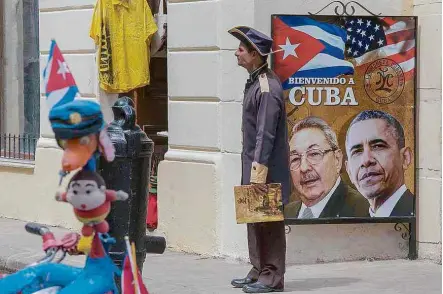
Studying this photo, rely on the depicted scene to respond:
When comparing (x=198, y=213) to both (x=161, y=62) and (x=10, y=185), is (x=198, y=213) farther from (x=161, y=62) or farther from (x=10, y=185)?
(x=10, y=185)

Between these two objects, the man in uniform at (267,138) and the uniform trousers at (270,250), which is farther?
the uniform trousers at (270,250)

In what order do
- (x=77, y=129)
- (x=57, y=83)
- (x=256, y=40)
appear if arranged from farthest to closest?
(x=256, y=40)
(x=57, y=83)
(x=77, y=129)

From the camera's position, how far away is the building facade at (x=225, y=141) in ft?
32.3

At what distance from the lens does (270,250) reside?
8.36 meters

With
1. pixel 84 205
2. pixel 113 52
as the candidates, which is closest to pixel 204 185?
pixel 113 52

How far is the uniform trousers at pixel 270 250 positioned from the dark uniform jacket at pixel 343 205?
3.86 ft

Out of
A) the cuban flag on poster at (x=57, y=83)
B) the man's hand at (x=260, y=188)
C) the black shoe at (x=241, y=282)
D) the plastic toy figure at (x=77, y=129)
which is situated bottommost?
the black shoe at (x=241, y=282)

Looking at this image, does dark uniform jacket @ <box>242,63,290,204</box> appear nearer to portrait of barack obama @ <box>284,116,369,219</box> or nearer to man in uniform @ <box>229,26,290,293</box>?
man in uniform @ <box>229,26,290,293</box>

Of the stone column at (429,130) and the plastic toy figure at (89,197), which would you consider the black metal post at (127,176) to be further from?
the stone column at (429,130)

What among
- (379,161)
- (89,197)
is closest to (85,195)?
(89,197)

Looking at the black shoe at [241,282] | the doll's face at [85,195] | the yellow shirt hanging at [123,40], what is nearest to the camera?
the doll's face at [85,195]

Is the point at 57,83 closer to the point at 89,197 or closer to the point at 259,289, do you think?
the point at 89,197

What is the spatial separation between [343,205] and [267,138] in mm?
1774

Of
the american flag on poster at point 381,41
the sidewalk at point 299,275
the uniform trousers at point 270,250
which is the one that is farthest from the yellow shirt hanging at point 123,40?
the uniform trousers at point 270,250
